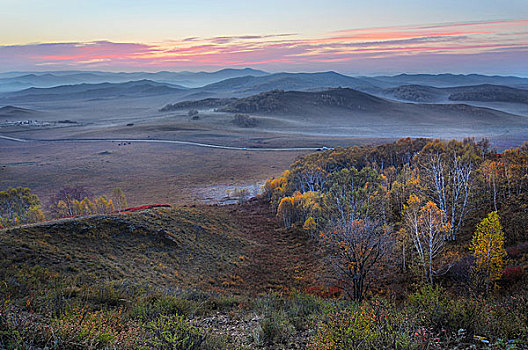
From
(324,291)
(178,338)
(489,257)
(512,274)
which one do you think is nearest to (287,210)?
(324,291)

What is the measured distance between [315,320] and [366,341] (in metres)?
3.31

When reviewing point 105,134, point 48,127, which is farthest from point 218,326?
point 48,127

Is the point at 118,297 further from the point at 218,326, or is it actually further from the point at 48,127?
the point at 48,127

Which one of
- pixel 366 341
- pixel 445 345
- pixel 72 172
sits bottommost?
pixel 72 172

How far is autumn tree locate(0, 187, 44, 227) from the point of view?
39.3m

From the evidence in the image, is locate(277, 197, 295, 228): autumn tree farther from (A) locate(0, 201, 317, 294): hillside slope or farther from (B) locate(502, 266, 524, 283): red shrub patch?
(B) locate(502, 266, 524, 283): red shrub patch

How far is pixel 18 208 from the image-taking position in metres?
41.5

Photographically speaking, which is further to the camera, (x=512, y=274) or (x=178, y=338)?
(x=512, y=274)

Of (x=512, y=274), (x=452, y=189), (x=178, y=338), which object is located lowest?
(x=512, y=274)

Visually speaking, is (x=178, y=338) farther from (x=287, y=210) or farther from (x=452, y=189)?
(x=287, y=210)

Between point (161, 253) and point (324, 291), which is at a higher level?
Answer: point (161, 253)

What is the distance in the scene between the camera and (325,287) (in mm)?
18875

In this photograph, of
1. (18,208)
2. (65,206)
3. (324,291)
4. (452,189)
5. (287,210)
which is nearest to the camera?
(324,291)

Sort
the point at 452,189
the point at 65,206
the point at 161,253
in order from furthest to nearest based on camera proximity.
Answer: the point at 65,206
the point at 452,189
the point at 161,253
